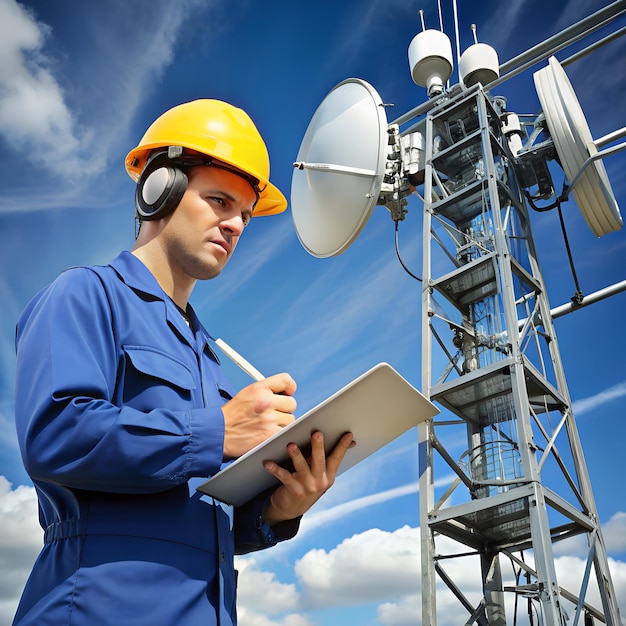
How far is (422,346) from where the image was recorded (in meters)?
10.4

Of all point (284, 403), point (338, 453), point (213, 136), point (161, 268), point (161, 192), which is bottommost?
point (338, 453)

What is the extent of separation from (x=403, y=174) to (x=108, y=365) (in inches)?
468

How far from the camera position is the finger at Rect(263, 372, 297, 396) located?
1.93 meters

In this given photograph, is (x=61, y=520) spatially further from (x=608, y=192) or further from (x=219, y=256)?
(x=608, y=192)

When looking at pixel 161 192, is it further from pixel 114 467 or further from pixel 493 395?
pixel 493 395

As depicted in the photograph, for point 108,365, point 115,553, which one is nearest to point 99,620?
point 115,553

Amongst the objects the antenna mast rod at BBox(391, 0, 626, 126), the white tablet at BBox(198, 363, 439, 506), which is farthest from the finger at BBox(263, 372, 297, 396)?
the antenna mast rod at BBox(391, 0, 626, 126)

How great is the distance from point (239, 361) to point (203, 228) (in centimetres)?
51

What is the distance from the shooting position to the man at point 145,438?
1.61m

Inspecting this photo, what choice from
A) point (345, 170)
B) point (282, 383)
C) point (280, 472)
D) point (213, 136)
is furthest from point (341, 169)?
point (280, 472)

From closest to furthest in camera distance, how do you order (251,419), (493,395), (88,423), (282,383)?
(88,423)
(251,419)
(282,383)
(493,395)

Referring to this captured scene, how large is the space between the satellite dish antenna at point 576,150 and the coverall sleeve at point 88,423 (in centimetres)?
1075

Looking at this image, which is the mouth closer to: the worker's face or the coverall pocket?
the worker's face

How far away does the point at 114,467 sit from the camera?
1619mm
